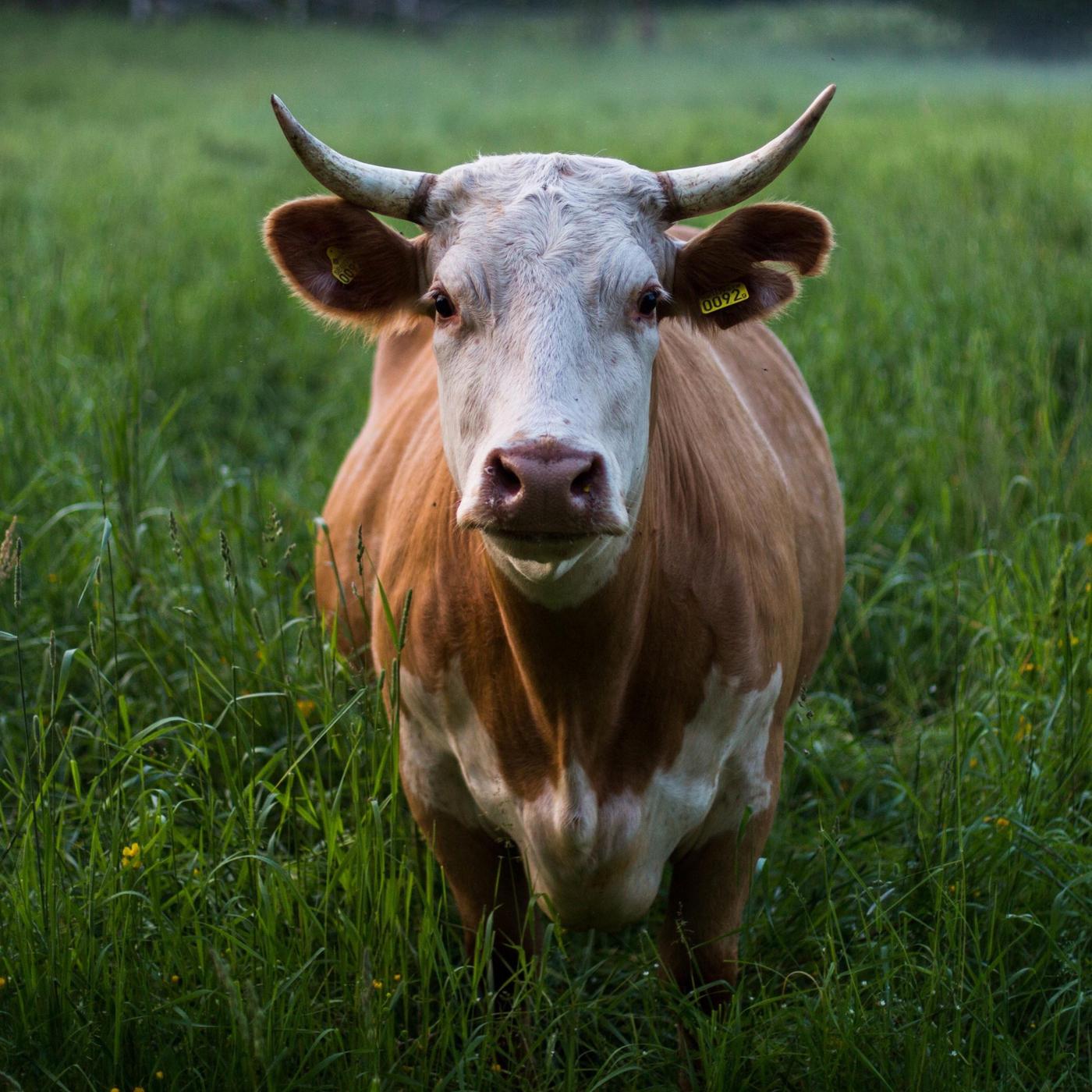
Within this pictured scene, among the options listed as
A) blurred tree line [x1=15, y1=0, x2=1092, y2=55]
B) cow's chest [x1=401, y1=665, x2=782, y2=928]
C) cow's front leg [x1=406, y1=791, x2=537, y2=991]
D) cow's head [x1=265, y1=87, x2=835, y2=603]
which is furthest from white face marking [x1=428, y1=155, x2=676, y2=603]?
blurred tree line [x1=15, y1=0, x2=1092, y2=55]

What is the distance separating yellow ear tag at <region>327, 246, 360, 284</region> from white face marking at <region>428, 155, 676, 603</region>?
0.19 meters

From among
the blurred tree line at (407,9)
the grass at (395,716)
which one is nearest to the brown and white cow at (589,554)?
the grass at (395,716)

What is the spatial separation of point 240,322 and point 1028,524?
14.1ft

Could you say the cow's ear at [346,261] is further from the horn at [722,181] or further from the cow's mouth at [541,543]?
the cow's mouth at [541,543]

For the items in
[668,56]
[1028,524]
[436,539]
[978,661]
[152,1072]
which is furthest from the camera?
[668,56]

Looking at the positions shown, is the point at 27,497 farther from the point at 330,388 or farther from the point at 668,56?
the point at 668,56

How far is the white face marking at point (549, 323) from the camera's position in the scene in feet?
6.31

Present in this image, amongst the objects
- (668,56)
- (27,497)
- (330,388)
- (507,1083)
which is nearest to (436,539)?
(507,1083)

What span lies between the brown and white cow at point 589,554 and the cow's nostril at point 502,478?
0.13ft

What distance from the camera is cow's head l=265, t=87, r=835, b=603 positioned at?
187 centimetres

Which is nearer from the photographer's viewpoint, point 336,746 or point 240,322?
point 336,746

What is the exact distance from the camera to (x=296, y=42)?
21.5 metres

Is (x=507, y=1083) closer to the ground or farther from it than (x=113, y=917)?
closer to the ground

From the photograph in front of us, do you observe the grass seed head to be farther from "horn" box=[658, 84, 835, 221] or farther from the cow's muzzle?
"horn" box=[658, 84, 835, 221]
